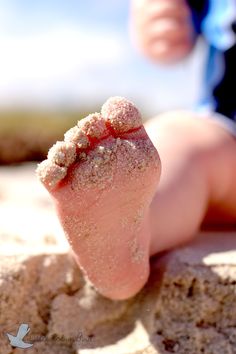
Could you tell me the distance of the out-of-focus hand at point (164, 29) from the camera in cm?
156

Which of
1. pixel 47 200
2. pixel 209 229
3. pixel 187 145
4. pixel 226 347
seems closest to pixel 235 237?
pixel 209 229

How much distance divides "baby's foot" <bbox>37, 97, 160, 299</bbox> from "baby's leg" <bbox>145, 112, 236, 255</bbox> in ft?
0.53

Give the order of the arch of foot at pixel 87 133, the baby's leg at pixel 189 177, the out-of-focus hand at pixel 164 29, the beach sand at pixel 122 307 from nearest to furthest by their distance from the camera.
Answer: the arch of foot at pixel 87 133, the beach sand at pixel 122 307, the baby's leg at pixel 189 177, the out-of-focus hand at pixel 164 29

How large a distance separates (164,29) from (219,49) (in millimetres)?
221

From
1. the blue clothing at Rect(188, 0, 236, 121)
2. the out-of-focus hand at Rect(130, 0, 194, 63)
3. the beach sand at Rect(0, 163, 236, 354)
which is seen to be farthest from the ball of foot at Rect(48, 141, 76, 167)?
the blue clothing at Rect(188, 0, 236, 121)

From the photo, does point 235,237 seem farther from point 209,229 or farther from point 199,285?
point 199,285

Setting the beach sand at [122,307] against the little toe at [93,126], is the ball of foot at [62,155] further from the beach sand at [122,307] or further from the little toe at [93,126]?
the beach sand at [122,307]

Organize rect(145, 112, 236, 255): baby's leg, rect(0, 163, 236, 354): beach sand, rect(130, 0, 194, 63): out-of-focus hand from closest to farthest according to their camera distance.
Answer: rect(0, 163, 236, 354): beach sand
rect(145, 112, 236, 255): baby's leg
rect(130, 0, 194, 63): out-of-focus hand

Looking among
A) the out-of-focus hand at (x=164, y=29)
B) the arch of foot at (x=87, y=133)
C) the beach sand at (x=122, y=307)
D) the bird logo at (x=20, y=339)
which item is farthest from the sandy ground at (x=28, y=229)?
the out-of-focus hand at (x=164, y=29)

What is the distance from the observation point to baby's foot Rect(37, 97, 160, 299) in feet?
3.10

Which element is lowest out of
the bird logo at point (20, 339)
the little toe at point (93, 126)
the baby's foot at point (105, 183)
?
the bird logo at point (20, 339)

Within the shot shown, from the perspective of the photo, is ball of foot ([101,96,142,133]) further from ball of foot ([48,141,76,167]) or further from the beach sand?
the beach sand

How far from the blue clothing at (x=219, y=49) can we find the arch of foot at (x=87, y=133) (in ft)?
2.34

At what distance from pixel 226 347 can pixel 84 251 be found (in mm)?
278
